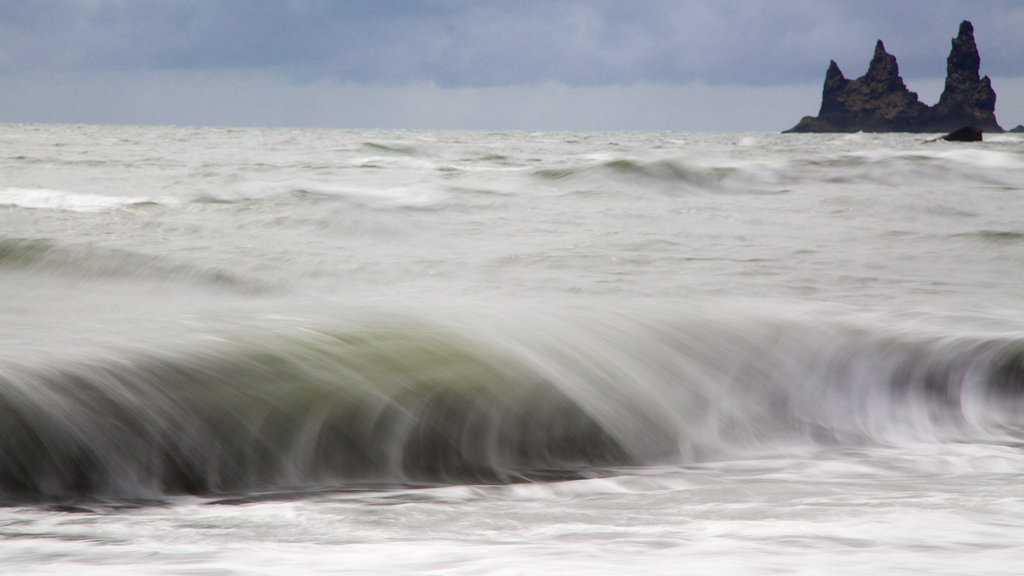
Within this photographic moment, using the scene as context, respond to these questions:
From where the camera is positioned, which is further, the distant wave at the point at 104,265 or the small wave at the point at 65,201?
the small wave at the point at 65,201

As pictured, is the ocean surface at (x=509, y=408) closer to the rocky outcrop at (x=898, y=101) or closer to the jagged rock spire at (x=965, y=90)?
the rocky outcrop at (x=898, y=101)

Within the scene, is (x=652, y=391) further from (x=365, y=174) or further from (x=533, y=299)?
(x=365, y=174)

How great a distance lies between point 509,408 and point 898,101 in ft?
419

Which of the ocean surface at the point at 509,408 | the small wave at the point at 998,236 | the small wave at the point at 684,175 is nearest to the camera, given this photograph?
the ocean surface at the point at 509,408

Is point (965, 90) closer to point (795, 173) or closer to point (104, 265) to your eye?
point (795, 173)

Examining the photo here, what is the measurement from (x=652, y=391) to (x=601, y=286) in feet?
4.80

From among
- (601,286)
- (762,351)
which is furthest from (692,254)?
(762,351)

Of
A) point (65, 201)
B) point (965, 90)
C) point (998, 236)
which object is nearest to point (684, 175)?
point (998, 236)

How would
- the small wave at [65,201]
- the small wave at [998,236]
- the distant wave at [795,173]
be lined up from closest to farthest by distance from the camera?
the small wave at [998,236], the small wave at [65,201], the distant wave at [795,173]

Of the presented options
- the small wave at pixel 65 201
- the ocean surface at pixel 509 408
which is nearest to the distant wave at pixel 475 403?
the ocean surface at pixel 509 408

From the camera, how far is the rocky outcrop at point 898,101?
11262 centimetres

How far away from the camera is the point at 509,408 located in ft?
7.93

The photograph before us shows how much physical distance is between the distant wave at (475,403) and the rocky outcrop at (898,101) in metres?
118

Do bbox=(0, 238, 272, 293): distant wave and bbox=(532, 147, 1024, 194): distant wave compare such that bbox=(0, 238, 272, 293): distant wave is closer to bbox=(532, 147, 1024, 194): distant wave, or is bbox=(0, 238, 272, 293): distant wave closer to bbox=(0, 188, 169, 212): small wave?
bbox=(0, 188, 169, 212): small wave
